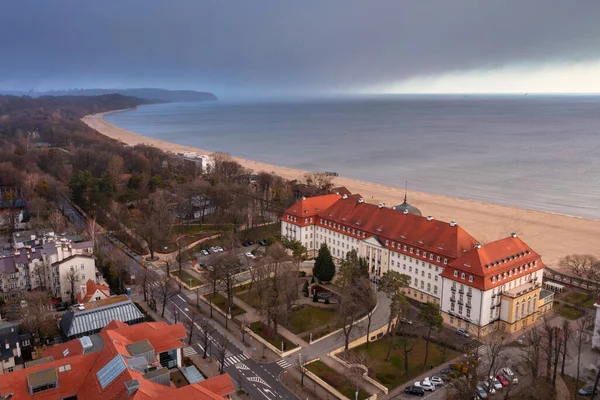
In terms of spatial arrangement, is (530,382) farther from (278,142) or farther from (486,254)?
(278,142)

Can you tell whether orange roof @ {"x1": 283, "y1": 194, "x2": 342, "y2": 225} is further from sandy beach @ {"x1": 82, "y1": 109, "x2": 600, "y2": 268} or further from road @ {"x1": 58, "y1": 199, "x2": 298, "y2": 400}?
sandy beach @ {"x1": 82, "y1": 109, "x2": 600, "y2": 268}

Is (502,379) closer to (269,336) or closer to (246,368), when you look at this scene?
(269,336)

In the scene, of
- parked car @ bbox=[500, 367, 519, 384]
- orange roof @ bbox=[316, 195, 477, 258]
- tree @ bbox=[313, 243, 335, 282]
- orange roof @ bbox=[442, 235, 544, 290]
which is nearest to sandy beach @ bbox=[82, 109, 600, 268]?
orange roof @ bbox=[442, 235, 544, 290]

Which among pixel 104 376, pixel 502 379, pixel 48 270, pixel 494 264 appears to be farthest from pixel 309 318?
pixel 48 270

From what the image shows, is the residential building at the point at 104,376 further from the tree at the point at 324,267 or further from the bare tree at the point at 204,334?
the tree at the point at 324,267

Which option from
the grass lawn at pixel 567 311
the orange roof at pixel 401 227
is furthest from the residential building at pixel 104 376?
the grass lawn at pixel 567 311
